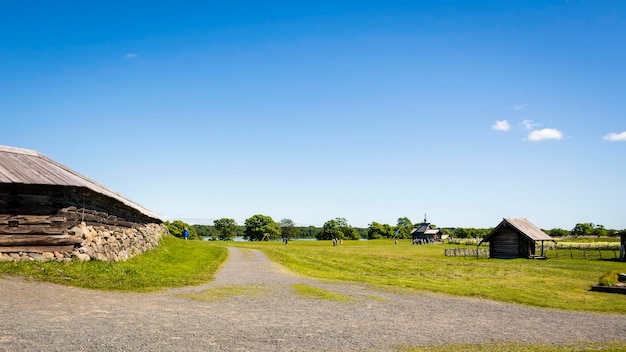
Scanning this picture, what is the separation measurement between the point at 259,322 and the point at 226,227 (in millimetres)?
145464

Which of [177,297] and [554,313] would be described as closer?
[177,297]

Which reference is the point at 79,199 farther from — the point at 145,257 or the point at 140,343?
the point at 140,343

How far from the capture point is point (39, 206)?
1848 centimetres

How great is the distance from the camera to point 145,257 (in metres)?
26.6

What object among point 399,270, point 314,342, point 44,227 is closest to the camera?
point 314,342

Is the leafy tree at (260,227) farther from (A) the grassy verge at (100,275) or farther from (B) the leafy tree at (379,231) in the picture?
(A) the grassy verge at (100,275)

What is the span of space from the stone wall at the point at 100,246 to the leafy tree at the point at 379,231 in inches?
5569

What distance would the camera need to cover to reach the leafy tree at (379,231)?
166 metres

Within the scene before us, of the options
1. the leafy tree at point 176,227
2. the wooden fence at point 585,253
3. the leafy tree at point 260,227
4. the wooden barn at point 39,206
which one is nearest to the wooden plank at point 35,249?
the wooden barn at point 39,206

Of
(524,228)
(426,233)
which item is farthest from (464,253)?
(426,233)

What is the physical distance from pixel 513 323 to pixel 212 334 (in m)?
9.09

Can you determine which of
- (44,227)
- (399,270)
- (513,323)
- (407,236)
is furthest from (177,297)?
(407,236)

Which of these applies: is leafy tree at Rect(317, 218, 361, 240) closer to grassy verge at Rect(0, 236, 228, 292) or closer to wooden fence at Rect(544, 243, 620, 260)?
wooden fence at Rect(544, 243, 620, 260)

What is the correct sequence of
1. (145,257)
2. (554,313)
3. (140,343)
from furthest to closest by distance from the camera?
(145,257)
(554,313)
(140,343)
